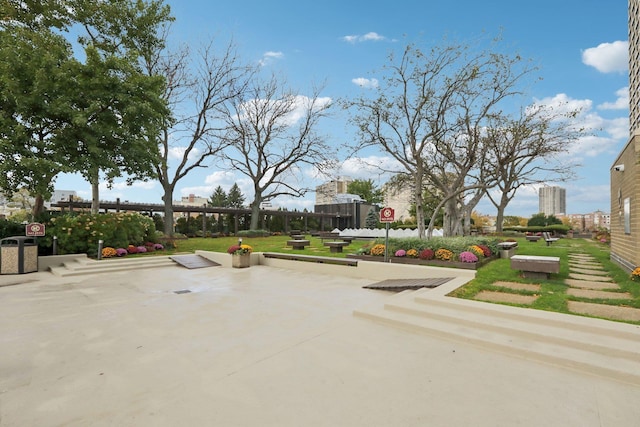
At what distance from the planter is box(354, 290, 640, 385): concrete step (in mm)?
7458

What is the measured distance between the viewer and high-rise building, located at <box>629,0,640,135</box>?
30641 millimetres

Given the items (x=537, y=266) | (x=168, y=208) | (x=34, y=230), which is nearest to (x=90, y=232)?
(x=34, y=230)

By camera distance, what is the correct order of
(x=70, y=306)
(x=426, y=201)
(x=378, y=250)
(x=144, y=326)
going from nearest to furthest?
(x=144, y=326) → (x=70, y=306) → (x=378, y=250) → (x=426, y=201)

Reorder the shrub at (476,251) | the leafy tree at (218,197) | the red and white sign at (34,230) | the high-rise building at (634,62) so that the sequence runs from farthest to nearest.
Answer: the leafy tree at (218,197)
the high-rise building at (634,62)
the red and white sign at (34,230)
the shrub at (476,251)

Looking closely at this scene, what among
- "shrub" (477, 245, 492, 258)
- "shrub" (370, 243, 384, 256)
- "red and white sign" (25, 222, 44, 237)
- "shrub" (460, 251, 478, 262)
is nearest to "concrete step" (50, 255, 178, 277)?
"red and white sign" (25, 222, 44, 237)

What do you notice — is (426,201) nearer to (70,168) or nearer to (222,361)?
(70,168)

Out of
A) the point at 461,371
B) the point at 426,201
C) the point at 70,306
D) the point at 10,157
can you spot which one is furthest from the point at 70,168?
the point at 426,201

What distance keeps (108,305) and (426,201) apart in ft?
114

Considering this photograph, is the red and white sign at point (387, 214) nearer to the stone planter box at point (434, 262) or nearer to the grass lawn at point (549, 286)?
the stone planter box at point (434, 262)

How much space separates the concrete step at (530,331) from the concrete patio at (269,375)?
0.28ft

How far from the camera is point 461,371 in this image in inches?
136

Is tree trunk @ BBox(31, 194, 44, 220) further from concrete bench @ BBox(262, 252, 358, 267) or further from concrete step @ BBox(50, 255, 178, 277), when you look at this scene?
concrete bench @ BBox(262, 252, 358, 267)

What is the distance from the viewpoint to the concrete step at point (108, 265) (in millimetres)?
10539

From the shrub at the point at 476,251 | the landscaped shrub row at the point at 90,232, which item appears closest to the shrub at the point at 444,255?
the shrub at the point at 476,251
